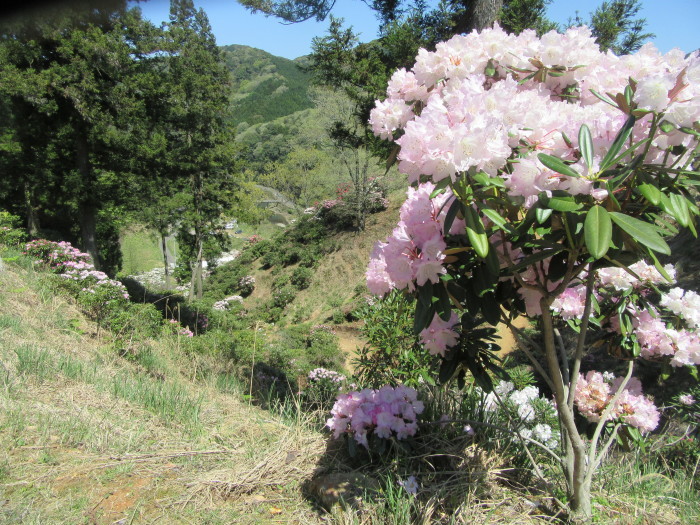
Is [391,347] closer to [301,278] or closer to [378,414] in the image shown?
[378,414]

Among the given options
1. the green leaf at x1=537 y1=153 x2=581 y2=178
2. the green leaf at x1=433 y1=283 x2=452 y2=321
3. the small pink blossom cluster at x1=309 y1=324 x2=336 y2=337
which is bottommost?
the small pink blossom cluster at x1=309 y1=324 x2=336 y2=337

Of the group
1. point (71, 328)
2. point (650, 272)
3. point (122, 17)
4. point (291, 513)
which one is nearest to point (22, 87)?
point (122, 17)

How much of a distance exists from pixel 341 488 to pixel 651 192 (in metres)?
1.73

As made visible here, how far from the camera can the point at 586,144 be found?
1194 mm

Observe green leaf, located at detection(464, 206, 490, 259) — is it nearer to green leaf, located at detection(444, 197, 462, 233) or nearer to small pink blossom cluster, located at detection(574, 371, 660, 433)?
green leaf, located at detection(444, 197, 462, 233)

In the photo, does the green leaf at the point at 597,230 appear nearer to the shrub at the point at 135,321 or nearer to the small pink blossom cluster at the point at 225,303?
the shrub at the point at 135,321

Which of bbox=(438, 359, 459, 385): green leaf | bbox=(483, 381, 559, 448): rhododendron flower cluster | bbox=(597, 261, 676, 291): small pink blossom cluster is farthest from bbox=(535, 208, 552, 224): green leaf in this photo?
bbox=(483, 381, 559, 448): rhododendron flower cluster

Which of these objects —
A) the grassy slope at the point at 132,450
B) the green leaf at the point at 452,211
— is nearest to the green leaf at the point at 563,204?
the green leaf at the point at 452,211

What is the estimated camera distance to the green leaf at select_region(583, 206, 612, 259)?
3.44ft

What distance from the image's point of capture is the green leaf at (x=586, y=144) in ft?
3.84

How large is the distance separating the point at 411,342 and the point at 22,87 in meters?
11.1

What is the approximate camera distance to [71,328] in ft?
16.0

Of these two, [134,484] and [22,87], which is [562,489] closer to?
[134,484]

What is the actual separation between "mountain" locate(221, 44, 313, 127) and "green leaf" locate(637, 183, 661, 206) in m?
72.5
